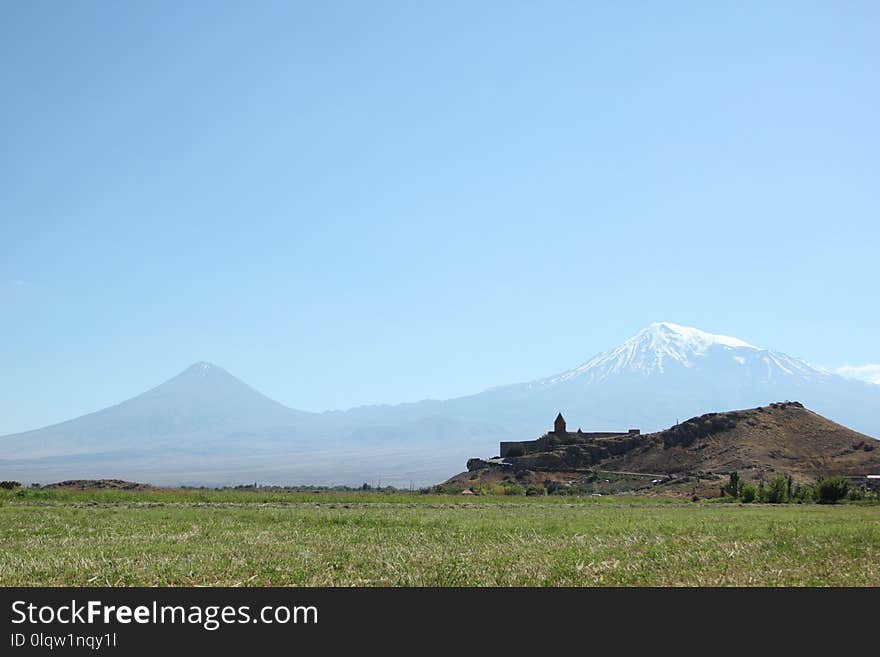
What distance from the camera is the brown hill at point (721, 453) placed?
369 ft

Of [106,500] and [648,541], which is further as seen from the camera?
[106,500]

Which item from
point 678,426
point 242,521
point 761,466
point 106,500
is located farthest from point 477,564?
point 678,426

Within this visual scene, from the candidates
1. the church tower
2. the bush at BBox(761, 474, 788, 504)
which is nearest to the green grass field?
the bush at BBox(761, 474, 788, 504)

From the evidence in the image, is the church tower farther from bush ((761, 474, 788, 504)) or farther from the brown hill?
bush ((761, 474, 788, 504))

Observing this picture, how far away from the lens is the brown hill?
113 meters

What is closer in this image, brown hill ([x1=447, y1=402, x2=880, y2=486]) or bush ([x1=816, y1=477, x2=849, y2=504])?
bush ([x1=816, y1=477, x2=849, y2=504])

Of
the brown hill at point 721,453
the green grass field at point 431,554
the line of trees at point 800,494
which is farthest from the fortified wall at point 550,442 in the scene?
the green grass field at point 431,554

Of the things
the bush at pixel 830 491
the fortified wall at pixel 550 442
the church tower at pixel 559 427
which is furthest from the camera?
the church tower at pixel 559 427

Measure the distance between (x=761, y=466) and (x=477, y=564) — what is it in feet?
338

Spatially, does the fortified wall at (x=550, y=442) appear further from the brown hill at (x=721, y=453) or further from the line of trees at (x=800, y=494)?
the line of trees at (x=800, y=494)

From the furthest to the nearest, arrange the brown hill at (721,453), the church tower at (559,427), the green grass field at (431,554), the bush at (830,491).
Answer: the church tower at (559,427)
the brown hill at (721,453)
the bush at (830,491)
the green grass field at (431,554)
